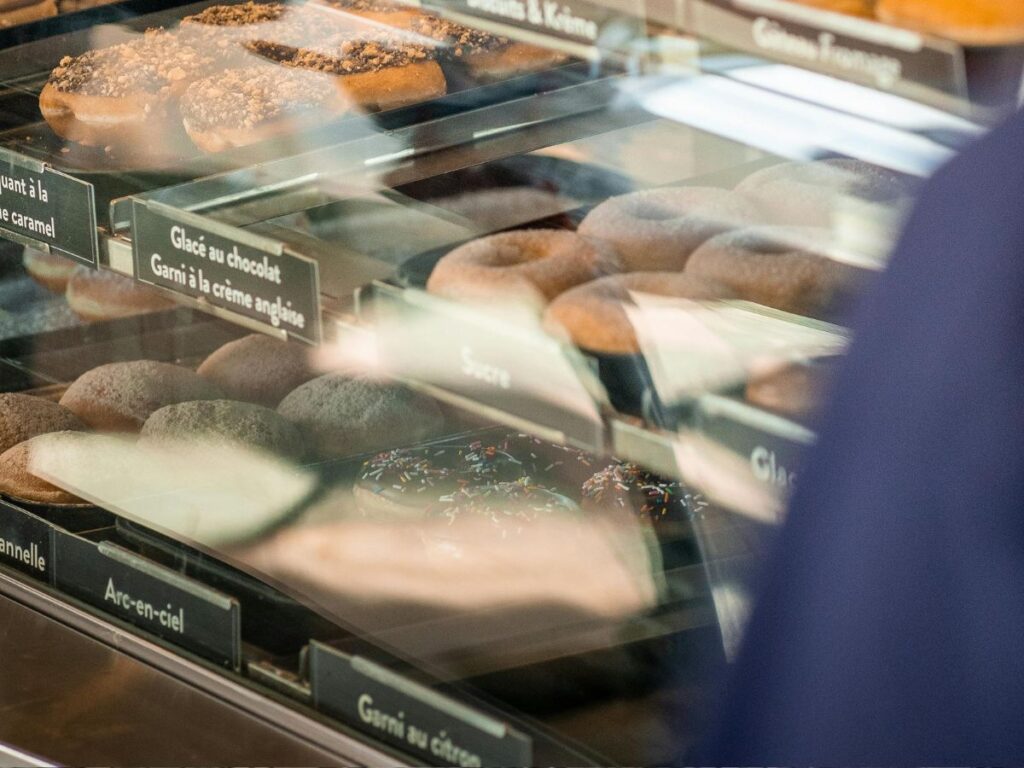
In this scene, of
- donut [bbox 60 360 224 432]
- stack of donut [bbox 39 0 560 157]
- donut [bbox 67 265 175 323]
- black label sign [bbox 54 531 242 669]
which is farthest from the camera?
donut [bbox 67 265 175 323]

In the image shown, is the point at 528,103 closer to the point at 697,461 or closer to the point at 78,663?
the point at 697,461

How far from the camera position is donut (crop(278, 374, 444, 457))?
5.28 feet

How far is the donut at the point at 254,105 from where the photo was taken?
4.89 feet

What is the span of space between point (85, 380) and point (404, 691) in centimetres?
80

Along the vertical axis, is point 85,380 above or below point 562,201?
below

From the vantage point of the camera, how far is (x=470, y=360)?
117 cm

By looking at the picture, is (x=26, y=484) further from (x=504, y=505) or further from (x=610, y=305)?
(x=610, y=305)

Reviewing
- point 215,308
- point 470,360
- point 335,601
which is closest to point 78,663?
point 335,601

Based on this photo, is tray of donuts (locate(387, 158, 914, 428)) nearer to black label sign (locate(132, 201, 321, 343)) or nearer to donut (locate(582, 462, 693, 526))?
black label sign (locate(132, 201, 321, 343))

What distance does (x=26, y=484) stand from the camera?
1.65m

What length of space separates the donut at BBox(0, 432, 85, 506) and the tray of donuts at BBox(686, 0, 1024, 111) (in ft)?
3.47

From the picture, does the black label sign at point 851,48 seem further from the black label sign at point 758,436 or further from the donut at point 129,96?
the donut at point 129,96

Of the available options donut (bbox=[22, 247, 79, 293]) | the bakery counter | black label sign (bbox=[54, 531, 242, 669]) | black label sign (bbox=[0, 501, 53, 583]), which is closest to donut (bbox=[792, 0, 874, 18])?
the bakery counter

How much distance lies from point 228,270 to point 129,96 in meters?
0.48
